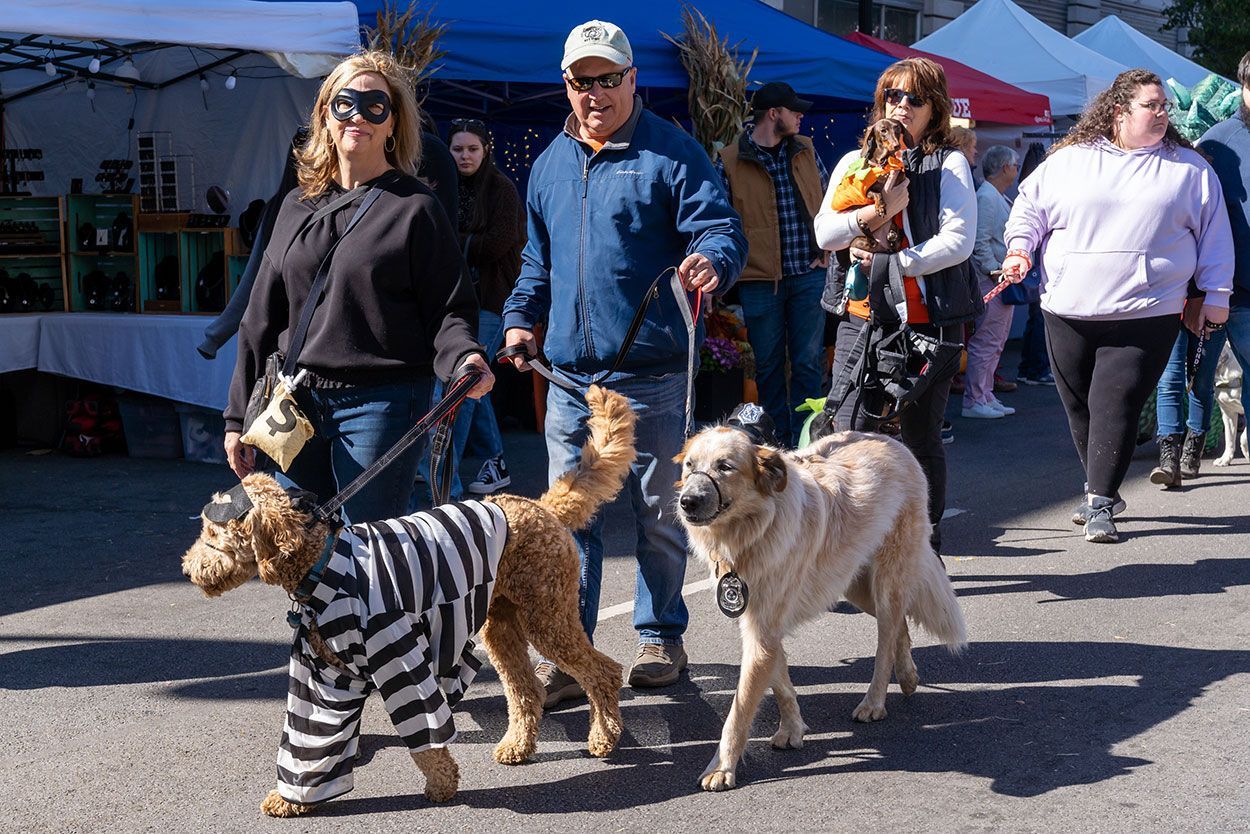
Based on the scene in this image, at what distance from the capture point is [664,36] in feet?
34.0

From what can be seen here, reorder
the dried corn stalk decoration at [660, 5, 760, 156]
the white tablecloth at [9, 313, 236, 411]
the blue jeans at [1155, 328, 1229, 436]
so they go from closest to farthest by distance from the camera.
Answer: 1. the blue jeans at [1155, 328, 1229, 436]
2. the white tablecloth at [9, 313, 236, 411]
3. the dried corn stalk decoration at [660, 5, 760, 156]

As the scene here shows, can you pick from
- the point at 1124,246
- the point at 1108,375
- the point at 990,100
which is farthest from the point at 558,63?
the point at 990,100

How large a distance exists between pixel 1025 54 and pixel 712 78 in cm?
811

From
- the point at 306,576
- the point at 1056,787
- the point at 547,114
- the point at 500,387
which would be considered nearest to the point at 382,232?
the point at 306,576

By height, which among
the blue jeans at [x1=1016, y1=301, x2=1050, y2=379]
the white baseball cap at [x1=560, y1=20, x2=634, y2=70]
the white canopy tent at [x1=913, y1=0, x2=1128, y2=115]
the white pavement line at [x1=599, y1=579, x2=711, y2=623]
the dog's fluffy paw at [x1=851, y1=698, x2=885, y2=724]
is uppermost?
the white canopy tent at [x1=913, y1=0, x2=1128, y2=115]

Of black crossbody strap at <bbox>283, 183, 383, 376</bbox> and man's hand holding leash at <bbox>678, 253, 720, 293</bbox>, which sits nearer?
black crossbody strap at <bbox>283, 183, 383, 376</bbox>

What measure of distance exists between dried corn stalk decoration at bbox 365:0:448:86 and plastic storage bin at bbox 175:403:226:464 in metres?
2.73

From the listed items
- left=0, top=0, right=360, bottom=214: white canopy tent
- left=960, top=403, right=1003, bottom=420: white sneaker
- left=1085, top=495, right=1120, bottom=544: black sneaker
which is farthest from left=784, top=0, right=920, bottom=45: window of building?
left=1085, top=495, right=1120, bottom=544: black sneaker

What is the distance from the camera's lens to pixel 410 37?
8.61m

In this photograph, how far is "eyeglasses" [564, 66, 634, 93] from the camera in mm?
4371

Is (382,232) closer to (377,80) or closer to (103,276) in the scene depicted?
(377,80)

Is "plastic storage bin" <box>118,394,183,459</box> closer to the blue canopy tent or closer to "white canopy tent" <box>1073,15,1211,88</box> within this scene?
the blue canopy tent

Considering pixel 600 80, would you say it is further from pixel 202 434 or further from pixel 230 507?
pixel 202 434

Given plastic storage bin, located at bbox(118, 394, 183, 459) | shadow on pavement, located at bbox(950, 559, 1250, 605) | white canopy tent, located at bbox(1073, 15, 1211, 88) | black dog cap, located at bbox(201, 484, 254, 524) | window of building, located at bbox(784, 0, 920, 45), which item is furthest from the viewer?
window of building, located at bbox(784, 0, 920, 45)
